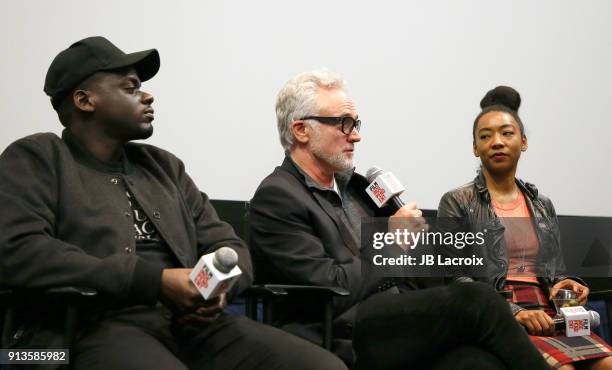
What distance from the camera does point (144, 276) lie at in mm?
1943

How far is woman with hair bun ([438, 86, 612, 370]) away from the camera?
259cm

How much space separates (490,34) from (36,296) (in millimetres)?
2544

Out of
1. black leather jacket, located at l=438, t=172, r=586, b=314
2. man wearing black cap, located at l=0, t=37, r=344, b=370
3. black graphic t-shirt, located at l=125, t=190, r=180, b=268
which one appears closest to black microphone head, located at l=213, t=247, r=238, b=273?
man wearing black cap, located at l=0, t=37, r=344, b=370

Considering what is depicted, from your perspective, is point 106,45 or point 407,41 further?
point 407,41

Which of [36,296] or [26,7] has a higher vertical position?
[26,7]

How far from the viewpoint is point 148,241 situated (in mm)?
2160

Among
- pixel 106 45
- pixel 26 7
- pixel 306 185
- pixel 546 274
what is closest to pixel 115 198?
pixel 106 45

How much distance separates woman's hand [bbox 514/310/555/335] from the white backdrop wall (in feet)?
3.41

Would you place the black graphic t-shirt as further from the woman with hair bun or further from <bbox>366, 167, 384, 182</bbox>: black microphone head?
the woman with hair bun

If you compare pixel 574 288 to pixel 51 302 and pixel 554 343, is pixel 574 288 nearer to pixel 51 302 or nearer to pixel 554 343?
pixel 554 343

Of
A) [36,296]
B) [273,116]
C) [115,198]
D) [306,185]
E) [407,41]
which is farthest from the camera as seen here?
[407,41]

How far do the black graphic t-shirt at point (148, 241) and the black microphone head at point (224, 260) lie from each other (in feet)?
1.26

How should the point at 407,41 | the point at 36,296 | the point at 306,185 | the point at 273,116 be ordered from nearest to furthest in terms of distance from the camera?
the point at 36,296 → the point at 306,185 → the point at 273,116 → the point at 407,41

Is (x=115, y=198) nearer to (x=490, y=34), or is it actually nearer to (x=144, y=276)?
(x=144, y=276)
